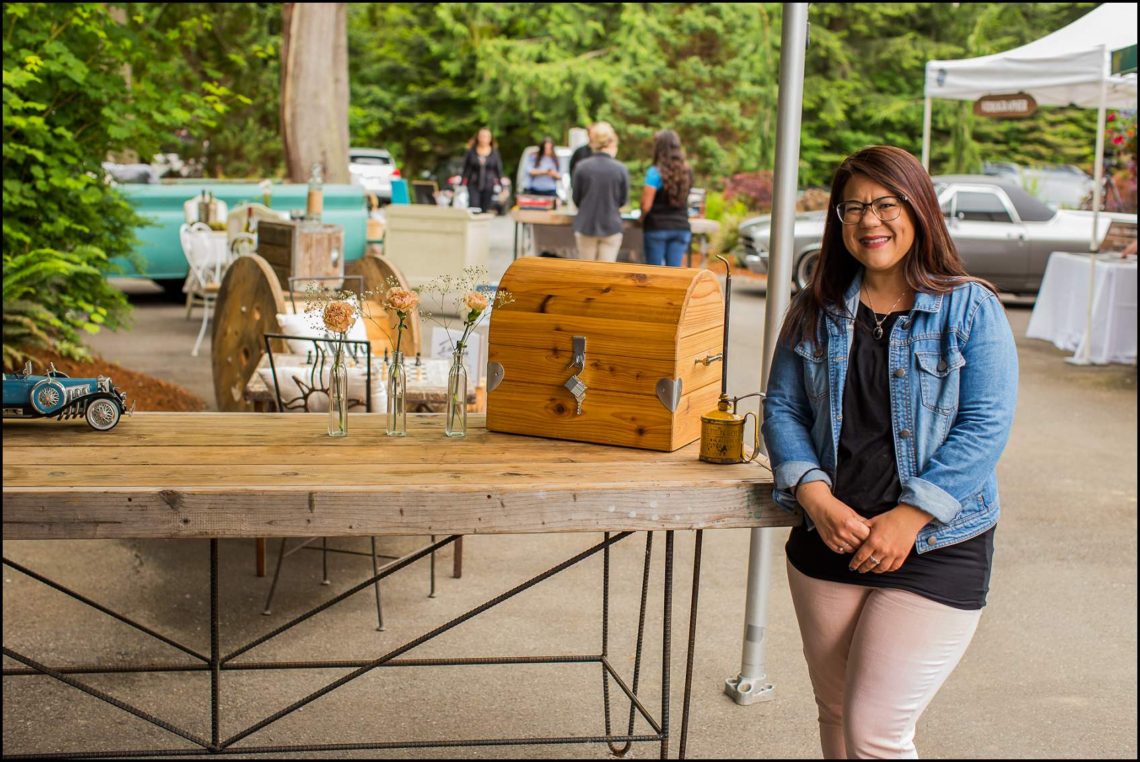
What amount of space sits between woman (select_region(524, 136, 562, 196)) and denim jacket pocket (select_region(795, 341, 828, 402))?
597 inches

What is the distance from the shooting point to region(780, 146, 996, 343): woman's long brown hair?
257 cm

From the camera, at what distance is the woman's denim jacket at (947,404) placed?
97.9 inches

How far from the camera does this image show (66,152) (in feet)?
25.0

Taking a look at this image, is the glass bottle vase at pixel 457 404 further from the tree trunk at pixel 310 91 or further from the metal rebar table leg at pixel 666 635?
the tree trunk at pixel 310 91

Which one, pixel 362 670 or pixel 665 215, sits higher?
pixel 665 215

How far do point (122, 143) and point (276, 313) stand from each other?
10.5 feet

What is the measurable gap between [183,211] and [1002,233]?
8.96 meters

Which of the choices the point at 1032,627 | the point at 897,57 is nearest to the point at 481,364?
the point at 1032,627

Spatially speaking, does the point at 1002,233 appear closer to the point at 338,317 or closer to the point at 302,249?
the point at 302,249

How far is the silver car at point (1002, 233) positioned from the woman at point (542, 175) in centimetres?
371

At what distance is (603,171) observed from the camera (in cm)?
1188

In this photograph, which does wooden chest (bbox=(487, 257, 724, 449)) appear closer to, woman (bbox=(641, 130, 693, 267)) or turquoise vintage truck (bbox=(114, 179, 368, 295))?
woman (bbox=(641, 130, 693, 267))

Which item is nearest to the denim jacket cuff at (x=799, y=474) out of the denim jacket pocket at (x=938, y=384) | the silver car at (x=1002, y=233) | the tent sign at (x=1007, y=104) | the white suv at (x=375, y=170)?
the denim jacket pocket at (x=938, y=384)

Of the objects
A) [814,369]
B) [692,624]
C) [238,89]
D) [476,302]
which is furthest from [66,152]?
[238,89]
